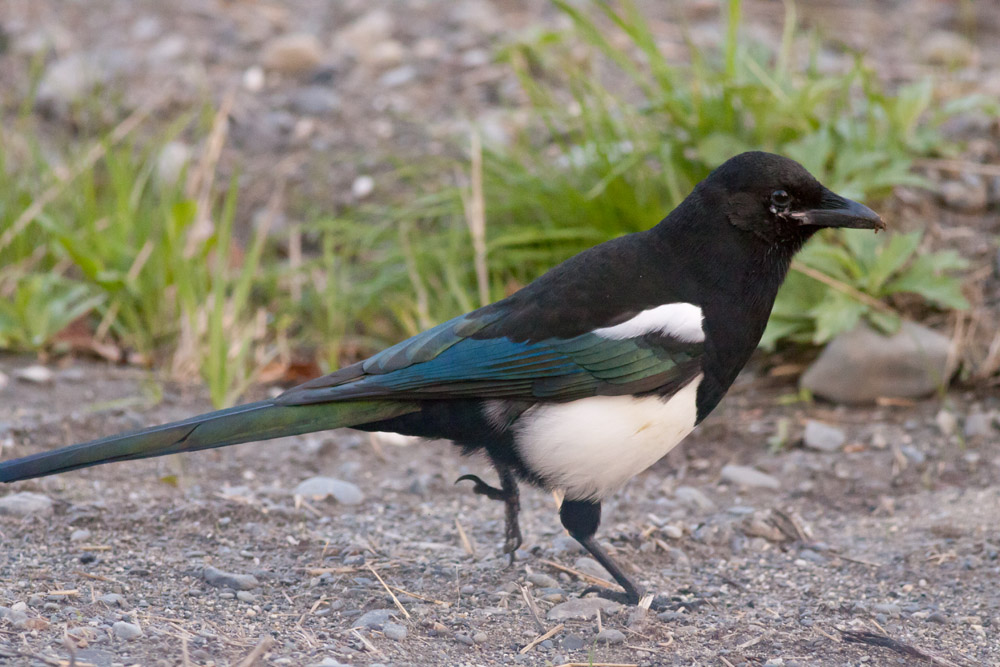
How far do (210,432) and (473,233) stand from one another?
1929mm

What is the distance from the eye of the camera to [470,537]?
10.4ft

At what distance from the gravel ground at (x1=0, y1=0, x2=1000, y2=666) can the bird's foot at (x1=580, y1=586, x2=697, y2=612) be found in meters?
0.03

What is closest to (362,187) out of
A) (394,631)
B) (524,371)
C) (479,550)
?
(479,550)

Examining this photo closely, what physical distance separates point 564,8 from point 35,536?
8.24 ft

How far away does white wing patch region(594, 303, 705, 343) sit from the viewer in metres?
2.65

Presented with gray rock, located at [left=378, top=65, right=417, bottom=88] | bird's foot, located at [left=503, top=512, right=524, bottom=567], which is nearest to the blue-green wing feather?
bird's foot, located at [left=503, top=512, right=524, bottom=567]

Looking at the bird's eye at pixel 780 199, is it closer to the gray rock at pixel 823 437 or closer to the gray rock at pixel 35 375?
the gray rock at pixel 823 437

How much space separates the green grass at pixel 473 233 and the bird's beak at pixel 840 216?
101cm

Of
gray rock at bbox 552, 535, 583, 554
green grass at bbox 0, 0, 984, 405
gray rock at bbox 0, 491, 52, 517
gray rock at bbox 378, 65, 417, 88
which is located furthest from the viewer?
gray rock at bbox 378, 65, 417, 88

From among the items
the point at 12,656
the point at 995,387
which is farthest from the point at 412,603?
the point at 995,387

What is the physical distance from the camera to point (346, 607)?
2576 millimetres

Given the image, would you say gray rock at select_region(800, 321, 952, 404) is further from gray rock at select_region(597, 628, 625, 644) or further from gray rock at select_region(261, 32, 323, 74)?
gray rock at select_region(261, 32, 323, 74)

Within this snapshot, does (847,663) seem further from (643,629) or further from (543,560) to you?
(543,560)

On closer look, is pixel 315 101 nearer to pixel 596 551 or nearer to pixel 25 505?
pixel 25 505
